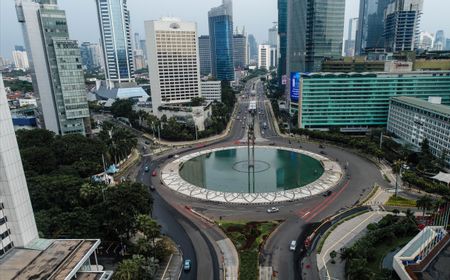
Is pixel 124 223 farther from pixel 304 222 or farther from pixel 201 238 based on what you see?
pixel 304 222

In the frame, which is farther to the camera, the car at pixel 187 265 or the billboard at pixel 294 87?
the billboard at pixel 294 87

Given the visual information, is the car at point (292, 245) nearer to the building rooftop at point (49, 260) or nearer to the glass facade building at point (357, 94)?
the building rooftop at point (49, 260)

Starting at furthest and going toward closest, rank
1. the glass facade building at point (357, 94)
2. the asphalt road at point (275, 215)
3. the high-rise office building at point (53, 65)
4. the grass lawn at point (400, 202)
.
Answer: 1. the glass facade building at point (357, 94)
2. the high-rise office building at point (53, 65)
3. the grass lawn at point (400, 202)
4. the asphalt road at point (275, 215)

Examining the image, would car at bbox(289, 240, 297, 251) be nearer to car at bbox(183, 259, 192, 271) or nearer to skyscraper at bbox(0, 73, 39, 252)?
car at bbox(183, 259, 192, 271)

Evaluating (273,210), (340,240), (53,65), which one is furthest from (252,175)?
(53,65)

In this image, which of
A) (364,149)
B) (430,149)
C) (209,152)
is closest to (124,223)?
(209,152)

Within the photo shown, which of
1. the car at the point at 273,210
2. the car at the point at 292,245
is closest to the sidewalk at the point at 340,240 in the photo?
the car at the point at 292,245

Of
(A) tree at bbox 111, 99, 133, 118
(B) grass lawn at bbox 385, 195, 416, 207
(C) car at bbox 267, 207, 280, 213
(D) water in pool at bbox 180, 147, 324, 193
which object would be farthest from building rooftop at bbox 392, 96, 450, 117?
(A) tree at bbox 111, 99, 133, 118
